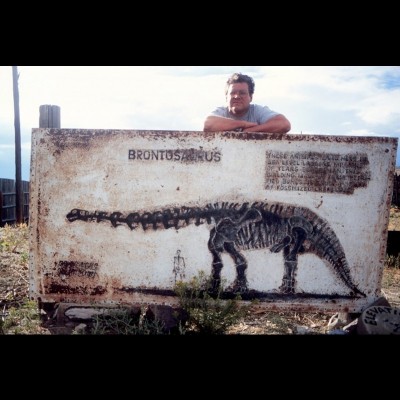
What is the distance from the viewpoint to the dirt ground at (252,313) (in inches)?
139

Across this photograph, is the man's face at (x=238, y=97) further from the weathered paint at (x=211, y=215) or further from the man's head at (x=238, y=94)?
the weathered paint at (x=211, y=215)

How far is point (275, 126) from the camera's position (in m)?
3.55

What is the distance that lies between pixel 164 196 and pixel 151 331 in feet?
4.26

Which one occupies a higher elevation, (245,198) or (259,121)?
(259,121)

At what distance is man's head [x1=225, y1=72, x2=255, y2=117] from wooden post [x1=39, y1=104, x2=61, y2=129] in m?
1.92

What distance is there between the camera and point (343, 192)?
11.1ft

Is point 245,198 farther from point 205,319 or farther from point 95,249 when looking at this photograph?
point 95,249

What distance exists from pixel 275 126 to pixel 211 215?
3.82 feet

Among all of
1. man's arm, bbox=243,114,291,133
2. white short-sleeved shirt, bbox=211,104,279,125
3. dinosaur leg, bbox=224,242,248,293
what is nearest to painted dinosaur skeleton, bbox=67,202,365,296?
dinosaur leg, bbox=224,242,248,293

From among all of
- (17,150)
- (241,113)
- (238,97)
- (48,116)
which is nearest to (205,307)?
(241,113)

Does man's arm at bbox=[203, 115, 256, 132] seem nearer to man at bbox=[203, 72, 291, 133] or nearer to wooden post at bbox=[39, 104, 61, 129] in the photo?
man at bbox=[203, 72, 291, 133]

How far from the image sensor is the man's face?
3936mm

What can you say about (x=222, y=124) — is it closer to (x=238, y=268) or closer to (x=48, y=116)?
(x=238, y=268)
